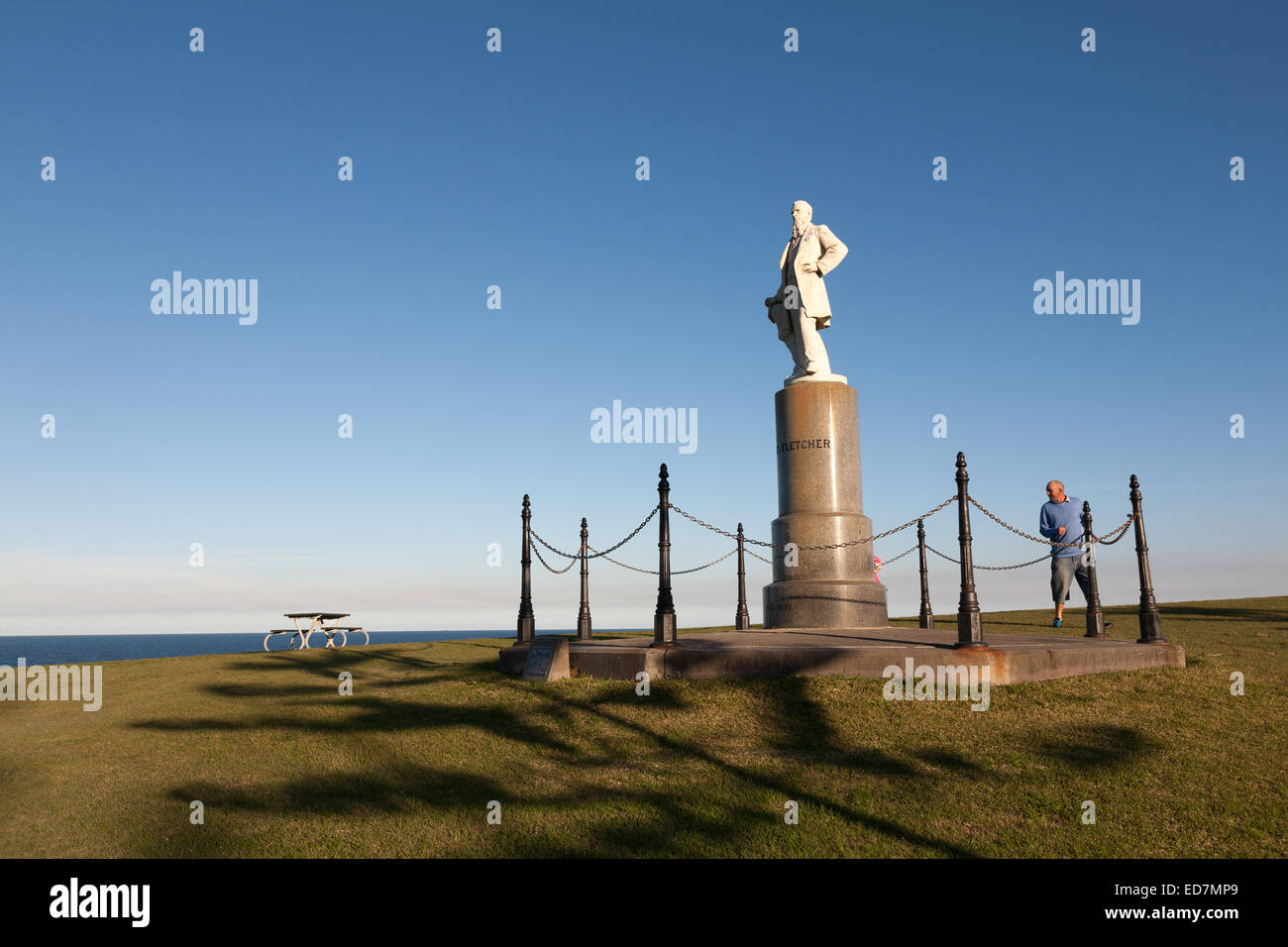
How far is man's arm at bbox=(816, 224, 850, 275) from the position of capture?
15422 millimetres

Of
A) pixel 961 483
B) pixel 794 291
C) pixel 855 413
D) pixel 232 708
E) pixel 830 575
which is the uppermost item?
pixel 794 291

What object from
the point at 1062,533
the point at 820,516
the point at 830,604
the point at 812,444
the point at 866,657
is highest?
the point at 812,444

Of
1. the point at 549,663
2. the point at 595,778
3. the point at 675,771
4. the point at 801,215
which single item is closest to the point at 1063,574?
the point at 801,215

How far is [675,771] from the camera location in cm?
699

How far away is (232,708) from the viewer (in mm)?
10953

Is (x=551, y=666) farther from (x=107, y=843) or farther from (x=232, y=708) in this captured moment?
(x=107, y=843)

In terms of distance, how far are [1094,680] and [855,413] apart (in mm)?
6302

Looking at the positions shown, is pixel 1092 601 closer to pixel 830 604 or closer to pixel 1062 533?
pixel 1062 533

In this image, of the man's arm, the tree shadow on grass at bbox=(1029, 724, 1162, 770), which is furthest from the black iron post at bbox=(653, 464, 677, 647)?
the man's arm

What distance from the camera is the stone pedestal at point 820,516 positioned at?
1357cm

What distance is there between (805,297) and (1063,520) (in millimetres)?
5778

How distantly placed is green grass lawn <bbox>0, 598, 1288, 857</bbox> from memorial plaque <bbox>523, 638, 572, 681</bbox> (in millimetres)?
256

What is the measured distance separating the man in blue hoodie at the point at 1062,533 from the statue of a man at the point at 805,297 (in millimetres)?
4362
